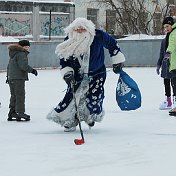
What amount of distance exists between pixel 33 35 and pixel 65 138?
2284cm

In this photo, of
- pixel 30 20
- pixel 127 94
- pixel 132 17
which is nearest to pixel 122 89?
pixel 127 94

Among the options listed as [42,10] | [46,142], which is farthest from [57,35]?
[46,142]

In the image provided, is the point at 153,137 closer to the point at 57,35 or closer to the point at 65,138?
the point at 65,138

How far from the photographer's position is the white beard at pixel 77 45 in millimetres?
7285

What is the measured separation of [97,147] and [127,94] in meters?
1.40

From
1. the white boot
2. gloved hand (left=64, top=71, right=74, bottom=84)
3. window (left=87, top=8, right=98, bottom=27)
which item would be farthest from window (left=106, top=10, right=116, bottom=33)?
gloved hand (left=64, top=71, right=74, bottom=84)

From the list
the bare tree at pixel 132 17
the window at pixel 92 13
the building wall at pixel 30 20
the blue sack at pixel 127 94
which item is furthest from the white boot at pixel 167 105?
the window at pixel 92 13

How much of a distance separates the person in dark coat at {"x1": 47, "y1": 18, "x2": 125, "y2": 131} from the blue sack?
10.8 inches

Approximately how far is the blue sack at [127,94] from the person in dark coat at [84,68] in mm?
275

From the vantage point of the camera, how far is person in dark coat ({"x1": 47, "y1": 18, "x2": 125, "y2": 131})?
7.30 m

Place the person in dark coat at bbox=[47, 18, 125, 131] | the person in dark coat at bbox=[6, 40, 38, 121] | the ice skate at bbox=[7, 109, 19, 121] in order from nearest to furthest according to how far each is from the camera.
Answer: the person in dark coat at bbox=[47, 18, 125, 131], the person in dark coat at bbox=[6, 40, 38, 121], the ice skate at bbox=[7, 109, 19, 121]

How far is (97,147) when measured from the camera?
630 cm

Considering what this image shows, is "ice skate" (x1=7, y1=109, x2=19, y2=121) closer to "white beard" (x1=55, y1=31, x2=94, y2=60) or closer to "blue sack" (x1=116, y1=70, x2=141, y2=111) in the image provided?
"white beard" (x1=55, y1=31, x2=94, y2=60)

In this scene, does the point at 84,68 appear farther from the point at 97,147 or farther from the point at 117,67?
the point at 97,147
